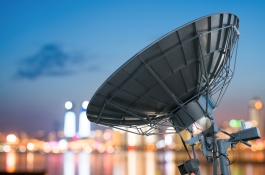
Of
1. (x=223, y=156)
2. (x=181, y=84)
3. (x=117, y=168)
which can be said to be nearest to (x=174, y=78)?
(x=181, y=84)

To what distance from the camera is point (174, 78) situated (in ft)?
64.0

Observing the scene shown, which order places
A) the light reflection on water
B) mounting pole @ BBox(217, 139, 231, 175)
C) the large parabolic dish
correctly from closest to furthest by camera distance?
the large parabolic dish, mounting pole @ BBox(217, 139, 231, 175), the light reflection on water

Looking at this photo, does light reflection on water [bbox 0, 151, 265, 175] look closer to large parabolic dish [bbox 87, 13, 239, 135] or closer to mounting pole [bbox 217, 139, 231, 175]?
large parabolic dish [bbox 87, 13, 239, 135]

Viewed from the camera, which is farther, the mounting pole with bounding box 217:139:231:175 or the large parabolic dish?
the mounting pole with bounding box 217:139:231:175

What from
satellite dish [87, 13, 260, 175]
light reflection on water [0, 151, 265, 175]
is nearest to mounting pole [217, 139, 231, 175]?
satellite dish [87, 13, 260, 175]

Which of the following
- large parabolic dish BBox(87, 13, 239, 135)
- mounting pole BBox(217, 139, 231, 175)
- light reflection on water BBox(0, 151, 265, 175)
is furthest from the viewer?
light reflection on water BBox(0, 151, 265, 175)

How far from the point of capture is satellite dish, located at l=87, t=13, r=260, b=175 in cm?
1766

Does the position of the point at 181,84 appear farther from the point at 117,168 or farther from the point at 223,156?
the point at 117,168

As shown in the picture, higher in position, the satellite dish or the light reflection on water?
the satellite dish

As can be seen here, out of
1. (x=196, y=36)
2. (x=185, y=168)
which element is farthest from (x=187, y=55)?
(x=185, y=168)

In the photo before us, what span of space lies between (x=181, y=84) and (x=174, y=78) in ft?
2.49

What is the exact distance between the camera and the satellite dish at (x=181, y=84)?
57.9ft

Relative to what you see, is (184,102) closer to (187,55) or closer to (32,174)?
(187,55)

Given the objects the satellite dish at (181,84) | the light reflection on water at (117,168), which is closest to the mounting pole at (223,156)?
the satellite dish at (181,84)
